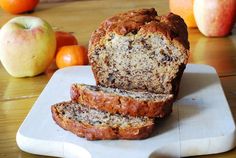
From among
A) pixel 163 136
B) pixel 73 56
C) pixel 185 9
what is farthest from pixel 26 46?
pixel 185 9

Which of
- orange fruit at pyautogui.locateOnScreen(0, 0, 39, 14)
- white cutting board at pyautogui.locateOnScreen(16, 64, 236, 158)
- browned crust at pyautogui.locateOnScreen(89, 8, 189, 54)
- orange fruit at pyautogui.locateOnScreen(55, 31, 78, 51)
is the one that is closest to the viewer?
white cutting board at pyautogui.locateOnScreen(16, 64, 236, 158)

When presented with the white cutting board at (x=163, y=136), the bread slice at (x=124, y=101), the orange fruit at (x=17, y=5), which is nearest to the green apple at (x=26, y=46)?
the white cutting board at (x=163, y=136)

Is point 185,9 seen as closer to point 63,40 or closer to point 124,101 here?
point 63,40

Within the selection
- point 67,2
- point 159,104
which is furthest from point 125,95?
point 67,2

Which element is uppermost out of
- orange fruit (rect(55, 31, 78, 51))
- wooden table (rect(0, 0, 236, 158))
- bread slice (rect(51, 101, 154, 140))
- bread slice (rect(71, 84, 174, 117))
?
bread slice (rect(71, 84, 174, 117))

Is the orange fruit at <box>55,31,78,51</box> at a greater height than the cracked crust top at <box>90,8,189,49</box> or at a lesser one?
lesser

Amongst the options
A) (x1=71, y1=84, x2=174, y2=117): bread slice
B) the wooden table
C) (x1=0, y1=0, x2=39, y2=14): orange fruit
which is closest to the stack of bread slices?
(x1=71, y1=84, x2=174, y2=117): bread slice

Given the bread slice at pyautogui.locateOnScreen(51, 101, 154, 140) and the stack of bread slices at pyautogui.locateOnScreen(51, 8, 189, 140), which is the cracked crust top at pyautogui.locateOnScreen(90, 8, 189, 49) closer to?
the stack of bread slices at pyautogui.locateOnScreen(51, 8, 189, 140)

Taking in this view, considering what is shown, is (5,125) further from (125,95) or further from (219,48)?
(219,48)
